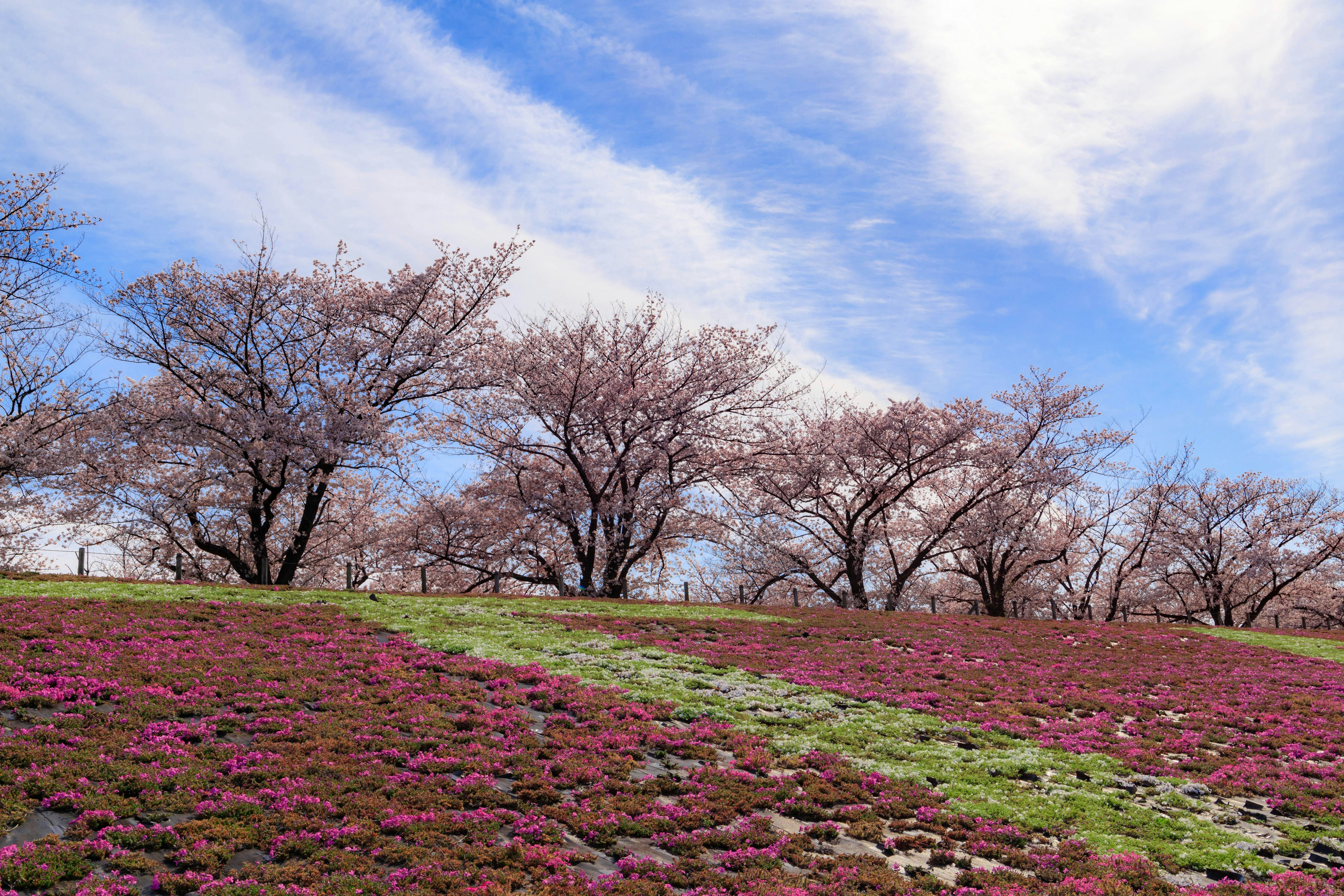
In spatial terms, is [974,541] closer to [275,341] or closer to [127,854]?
[275,341]

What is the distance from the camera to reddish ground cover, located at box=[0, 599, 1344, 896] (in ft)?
29.9

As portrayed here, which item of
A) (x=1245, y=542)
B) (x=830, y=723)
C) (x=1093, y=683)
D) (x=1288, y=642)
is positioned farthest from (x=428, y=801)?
(x=1245, y=542)

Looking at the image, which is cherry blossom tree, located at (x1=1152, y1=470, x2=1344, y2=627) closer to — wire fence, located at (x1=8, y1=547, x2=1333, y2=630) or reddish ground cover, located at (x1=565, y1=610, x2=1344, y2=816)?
wire fence, located at (x1=8, y1=547, x2=1333, y2=630)

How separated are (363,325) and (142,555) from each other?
20.5m

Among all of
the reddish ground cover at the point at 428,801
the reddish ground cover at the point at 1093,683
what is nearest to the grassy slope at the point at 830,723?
the reddish ground cover at the point at 428,801

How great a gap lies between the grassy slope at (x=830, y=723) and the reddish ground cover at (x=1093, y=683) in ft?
4.29

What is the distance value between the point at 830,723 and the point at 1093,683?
1024cm

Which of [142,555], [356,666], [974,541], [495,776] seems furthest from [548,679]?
[142,555]

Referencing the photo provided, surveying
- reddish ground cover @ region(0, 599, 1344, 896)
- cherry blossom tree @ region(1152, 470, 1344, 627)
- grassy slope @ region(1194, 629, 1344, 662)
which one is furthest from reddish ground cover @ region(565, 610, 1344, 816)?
cherry blossom tree @ region(1152, 470, 1344, 627)

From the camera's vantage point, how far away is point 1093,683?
21.9 m

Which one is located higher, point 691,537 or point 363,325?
point 363,325

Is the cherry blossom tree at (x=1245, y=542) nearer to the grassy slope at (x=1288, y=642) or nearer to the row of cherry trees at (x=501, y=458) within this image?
the row of cherry trees at (x=501, y=458)

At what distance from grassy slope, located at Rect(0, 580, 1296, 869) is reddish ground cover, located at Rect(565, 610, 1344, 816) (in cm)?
131

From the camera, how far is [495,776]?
39.5 ft
